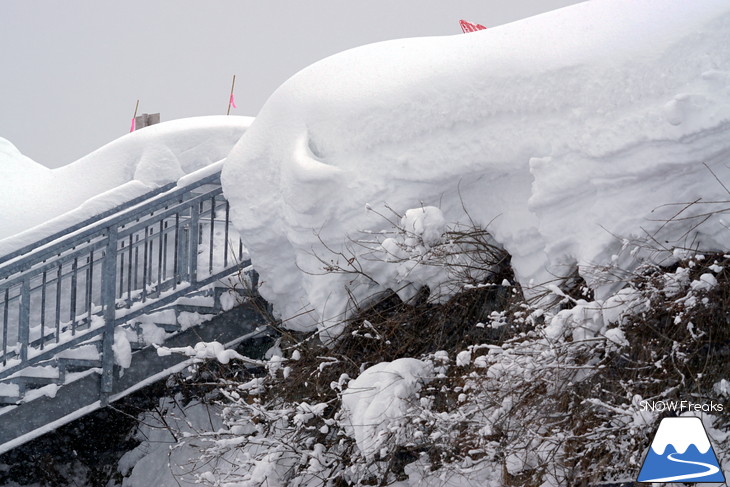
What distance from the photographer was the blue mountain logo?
4250mm

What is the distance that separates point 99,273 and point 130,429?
1988 millimetres

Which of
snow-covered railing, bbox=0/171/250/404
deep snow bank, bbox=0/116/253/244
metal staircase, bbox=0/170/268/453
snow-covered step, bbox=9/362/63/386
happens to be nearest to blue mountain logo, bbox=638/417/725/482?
metal staircase, bbox=0/170/268/453

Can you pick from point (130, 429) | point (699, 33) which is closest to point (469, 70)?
point (699, 33)

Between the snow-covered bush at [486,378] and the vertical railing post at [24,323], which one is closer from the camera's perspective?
the snow-covered bush at [486,378]

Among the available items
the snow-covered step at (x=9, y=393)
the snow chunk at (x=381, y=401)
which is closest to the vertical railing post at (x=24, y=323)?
the snow-covered step at (x=9, y=393)

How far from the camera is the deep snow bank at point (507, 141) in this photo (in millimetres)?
5012

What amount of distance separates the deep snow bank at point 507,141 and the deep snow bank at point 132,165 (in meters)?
1.94

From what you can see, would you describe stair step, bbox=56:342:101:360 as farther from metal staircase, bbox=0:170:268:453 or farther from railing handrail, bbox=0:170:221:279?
railing handrail, bbox=0:170:221:279

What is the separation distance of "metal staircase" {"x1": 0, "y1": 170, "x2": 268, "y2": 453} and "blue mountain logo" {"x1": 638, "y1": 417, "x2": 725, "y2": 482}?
357 centimetres

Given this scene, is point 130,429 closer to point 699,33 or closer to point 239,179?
point 239,179

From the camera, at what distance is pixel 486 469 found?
19.1ft

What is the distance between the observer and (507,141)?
566 cm

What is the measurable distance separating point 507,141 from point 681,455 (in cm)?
220

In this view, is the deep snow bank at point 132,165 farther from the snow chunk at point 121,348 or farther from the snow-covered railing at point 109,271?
the snow chunk at point 121,348
